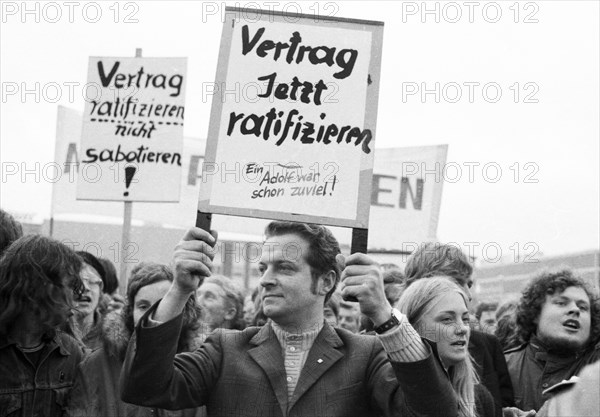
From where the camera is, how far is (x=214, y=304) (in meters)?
6.27

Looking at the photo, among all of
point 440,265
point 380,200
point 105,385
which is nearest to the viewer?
point 105,385

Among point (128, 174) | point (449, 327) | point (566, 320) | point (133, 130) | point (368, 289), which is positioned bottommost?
point (566, 320)

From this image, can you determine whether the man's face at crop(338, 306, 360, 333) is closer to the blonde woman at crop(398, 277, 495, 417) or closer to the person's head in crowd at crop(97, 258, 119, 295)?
the person's head in crowd at crop(97, 258, 119, 295)

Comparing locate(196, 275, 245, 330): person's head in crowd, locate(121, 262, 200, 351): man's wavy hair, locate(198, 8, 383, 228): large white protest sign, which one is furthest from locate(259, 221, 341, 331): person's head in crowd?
locate(196, 275, 245, 330): person's head in crowd

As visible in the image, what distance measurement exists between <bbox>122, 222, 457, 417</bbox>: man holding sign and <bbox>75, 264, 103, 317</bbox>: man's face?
2.04 meters

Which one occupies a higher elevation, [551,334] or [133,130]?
[133,130]

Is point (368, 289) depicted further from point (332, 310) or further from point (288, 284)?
point (332, 310)

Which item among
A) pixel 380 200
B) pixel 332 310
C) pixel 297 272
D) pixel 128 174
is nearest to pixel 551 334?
pixel 332 310

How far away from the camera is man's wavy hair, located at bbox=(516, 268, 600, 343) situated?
17.8ft

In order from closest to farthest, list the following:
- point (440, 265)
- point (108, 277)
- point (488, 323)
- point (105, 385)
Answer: point (105, 385) → point (440, 265) → point (108, 277) → point (488, 323)

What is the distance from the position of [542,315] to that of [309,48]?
8.73 feet

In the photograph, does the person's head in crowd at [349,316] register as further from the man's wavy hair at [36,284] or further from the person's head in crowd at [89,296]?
the man's wavy hair at [36,284]

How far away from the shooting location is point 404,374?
291 centimetres

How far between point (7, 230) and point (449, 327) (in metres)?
1.99
